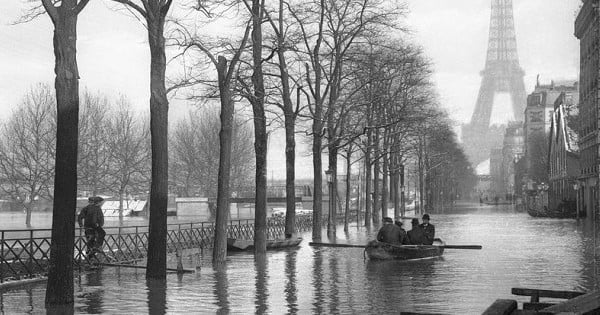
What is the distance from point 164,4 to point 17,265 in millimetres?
8900

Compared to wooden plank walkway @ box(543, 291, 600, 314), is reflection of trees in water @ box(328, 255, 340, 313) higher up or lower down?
lower down

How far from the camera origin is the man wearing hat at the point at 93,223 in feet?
91.3

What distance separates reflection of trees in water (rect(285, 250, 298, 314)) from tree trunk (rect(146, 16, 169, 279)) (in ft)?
11.4

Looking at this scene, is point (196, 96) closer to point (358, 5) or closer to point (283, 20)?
point (283, 20)

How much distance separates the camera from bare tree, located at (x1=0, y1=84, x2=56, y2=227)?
222 feet

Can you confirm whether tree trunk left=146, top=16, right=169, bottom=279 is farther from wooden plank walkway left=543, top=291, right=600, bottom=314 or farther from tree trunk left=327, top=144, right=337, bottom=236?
tree trunk left=327, top=144, right=337, bottom=236

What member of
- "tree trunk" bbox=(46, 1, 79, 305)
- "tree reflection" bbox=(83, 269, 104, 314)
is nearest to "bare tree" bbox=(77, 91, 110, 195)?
"tree reflection" bbox=(83, 269, 104, 314)

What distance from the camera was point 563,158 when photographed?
115 metres

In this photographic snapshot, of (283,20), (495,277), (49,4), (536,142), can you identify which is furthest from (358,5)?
(536,142)

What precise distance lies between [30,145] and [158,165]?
49.2 m

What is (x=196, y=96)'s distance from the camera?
116 feet

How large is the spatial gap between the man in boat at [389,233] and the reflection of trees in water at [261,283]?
4458 millimetres

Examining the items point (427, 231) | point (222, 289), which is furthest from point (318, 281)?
point (427, 231)

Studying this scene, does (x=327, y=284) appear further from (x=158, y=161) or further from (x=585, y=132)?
(x=585, y=132)
